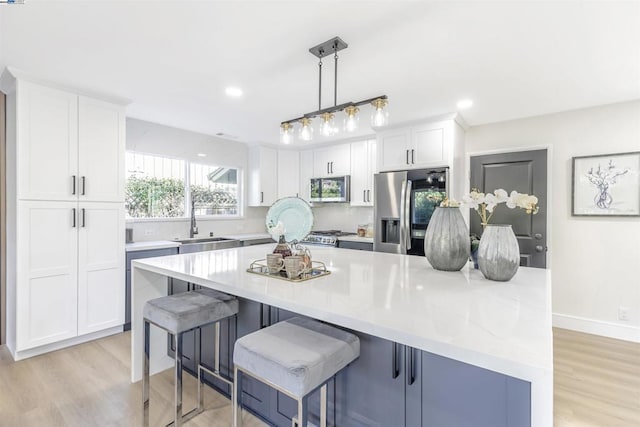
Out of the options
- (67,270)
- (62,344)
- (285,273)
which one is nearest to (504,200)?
(285,273)

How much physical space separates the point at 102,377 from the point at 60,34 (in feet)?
7.86

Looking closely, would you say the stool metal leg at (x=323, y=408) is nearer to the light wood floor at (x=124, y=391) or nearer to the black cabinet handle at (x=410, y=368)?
the black cabinet handle at (x=410, y=368)

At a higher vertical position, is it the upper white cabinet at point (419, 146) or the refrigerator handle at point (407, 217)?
the upper white cabinet at point (419, 146)

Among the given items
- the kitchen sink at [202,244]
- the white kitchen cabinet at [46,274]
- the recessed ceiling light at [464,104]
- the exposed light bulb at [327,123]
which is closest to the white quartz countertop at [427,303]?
the exposed light bulb at [327,123]

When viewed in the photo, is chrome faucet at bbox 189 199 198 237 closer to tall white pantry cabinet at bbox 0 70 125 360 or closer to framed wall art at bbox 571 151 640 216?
tall white pantry cabinet at bbox 0 70 125 360

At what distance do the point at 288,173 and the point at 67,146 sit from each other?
9.88ft

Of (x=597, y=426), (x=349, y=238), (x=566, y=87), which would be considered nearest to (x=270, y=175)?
(x=349, y=238)

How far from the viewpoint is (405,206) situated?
3.50 metres

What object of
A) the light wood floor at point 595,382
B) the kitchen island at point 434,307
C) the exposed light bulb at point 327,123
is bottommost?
the light wood floor at point 595,382

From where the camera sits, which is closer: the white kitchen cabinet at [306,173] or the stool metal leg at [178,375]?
the stool metal leg at [178,375]

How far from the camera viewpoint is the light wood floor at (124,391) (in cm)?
180

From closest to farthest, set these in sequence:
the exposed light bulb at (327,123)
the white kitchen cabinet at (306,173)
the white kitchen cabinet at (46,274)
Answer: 1. the exposed light bulb at (327,123)
2. the white kitchen cabinet at (46,274)
3. the white kitchen cabinet at (306,173)

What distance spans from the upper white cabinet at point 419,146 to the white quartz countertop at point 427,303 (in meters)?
1.96

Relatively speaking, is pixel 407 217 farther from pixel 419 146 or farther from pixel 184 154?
pixel 184 154
